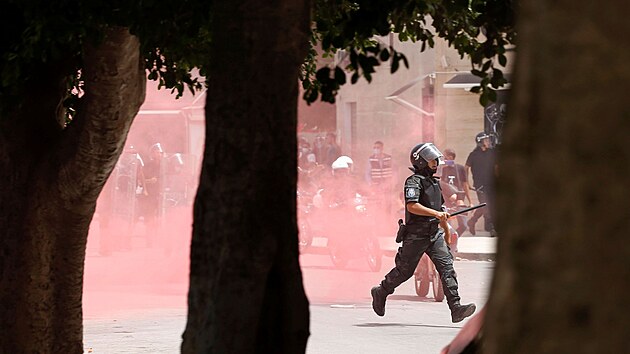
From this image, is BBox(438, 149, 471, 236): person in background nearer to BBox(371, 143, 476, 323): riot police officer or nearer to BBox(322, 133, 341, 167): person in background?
BBox(322, 133, 341, 167): person in background

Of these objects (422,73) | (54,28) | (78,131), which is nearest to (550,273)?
(54,28)

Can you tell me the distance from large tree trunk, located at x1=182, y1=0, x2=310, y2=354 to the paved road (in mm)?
6646

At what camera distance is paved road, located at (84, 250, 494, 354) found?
13430mm

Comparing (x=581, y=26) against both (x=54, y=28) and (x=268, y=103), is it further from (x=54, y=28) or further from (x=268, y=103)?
(x=54, y=28)

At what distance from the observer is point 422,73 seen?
34031mm

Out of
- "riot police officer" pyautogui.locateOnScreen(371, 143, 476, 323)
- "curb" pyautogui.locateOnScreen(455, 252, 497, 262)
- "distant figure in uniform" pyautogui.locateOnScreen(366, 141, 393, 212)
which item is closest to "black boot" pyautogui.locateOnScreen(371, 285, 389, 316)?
"riot police officer" pyautogui.locateOnScreen(371, 143, 476, 323)

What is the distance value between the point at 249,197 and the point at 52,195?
115 inches

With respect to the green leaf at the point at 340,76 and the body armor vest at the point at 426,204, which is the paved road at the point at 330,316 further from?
the green leaf at the point at 340,76

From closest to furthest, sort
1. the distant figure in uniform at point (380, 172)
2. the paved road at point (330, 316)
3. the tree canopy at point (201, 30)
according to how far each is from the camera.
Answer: the tree canopy at point (201, 30) → the paved road at point (330, 316) → the distant figure in uniform at point (380, 172)

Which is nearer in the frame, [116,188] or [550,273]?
[550,273]

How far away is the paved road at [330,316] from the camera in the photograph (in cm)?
1343

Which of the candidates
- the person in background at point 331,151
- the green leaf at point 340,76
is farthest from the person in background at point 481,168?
the green leaf at point 340,76

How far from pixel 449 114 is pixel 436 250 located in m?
16.9

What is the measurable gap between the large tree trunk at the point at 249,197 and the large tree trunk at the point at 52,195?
244cm
